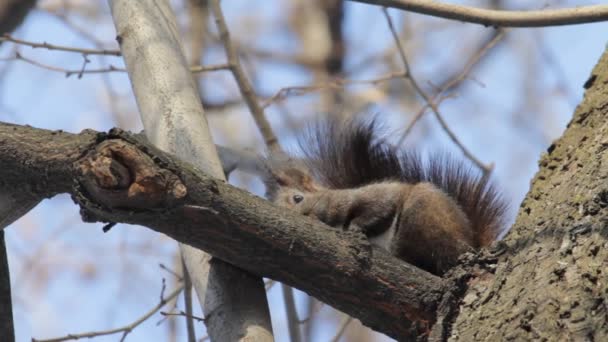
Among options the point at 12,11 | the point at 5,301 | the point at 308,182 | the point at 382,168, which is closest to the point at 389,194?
the point at 382,168

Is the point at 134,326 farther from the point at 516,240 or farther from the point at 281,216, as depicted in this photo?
the point at 516,240

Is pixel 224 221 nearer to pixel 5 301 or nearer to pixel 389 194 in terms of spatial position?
pixel 5 301

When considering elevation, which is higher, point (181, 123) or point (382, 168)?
point (382, 168)

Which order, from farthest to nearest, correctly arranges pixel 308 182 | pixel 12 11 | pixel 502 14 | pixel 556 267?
pixel 12 11 → pixel 308 182 → pixel 502 14 → pixel 556 267

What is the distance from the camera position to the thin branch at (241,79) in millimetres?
3930

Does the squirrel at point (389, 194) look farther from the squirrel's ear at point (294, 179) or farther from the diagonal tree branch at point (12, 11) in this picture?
the diagonal tree branch at point (12, 11)

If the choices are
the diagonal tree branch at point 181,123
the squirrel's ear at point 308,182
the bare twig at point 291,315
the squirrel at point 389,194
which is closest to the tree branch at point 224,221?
the diagonal tree branch at point 181,123

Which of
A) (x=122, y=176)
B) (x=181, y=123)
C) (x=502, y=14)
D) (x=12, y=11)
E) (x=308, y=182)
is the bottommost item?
(x=122, y=176)

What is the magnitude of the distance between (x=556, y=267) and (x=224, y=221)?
876 millimetres

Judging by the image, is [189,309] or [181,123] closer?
[181,123]

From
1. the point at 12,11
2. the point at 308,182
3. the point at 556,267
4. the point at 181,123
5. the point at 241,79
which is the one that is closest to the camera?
the point at 556,267

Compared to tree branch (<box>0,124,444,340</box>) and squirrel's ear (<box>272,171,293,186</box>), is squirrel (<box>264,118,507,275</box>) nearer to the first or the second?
squirrel's ear (<box>272,171,293,186</box>)

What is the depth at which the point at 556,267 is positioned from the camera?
7.33ft

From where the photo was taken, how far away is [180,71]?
2967 millimetres
